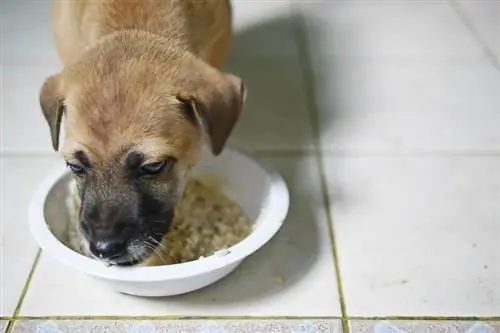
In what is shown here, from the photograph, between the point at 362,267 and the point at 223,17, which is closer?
the point at 362,267

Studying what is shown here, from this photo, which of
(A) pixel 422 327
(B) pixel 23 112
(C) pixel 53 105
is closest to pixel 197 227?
(C) pixel 53 105

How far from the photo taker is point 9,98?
2174 mm

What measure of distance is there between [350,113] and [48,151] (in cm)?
84

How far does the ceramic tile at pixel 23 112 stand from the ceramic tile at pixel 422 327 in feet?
3.19

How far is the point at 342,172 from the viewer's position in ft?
6.10

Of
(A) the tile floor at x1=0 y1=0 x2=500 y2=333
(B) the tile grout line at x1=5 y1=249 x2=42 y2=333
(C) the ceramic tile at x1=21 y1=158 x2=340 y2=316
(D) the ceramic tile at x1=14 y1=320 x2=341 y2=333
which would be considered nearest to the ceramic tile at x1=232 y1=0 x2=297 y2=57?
(A) the tile floor at x1=0 y1=0 x2=500 y2=333

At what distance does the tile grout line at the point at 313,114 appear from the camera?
1.51 meters

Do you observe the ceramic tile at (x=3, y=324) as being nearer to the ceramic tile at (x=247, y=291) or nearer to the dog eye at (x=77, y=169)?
the ceramic tile at (x=247, y=291)

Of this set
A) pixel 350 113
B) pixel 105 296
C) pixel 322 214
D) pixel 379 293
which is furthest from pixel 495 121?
pixel 105 296

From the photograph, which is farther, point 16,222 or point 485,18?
point 485,18

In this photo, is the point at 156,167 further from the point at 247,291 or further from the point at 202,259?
the point at 247,291

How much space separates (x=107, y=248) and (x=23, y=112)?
0.94 meters

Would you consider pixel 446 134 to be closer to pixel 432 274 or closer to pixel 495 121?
pixel 495 121

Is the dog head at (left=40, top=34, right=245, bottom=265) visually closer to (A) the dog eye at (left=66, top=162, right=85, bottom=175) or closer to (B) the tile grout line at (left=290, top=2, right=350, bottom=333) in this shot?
(A) the dog eye at (left=66, top=162, right=85, bottom=175)
